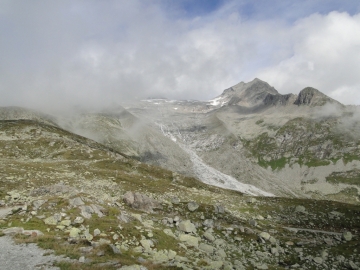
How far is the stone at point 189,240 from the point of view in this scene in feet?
83.8

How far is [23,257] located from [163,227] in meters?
14.8

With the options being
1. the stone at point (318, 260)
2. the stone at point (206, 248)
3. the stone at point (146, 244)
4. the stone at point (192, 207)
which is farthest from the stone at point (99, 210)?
the stone at point (318, 260)

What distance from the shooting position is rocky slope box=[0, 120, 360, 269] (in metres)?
19.9

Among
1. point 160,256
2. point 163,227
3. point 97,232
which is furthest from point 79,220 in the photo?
point 163,227

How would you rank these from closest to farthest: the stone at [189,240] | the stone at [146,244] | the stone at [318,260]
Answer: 1. the stone at [146,244]
2. the stone at [189,240]
3. the stone at [318,260]

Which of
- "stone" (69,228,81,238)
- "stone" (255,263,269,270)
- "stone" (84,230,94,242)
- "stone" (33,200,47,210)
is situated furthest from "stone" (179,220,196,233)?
"stone" (33,200,47,210)

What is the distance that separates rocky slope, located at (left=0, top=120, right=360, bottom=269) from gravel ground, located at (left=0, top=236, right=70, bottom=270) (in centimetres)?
62

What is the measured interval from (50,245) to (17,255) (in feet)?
6.67

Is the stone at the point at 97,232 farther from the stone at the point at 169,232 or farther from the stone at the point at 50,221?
the stone at the point at 169,232

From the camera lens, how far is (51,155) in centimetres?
8419

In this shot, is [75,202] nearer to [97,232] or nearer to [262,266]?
[97,232]

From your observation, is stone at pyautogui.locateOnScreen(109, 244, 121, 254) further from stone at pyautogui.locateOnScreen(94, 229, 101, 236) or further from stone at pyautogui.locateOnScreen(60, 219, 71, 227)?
stone at pyautogui.locateOnScreen(60, 219, 71, 227)

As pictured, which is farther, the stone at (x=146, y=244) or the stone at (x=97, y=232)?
the stone at (x=97, y=232)

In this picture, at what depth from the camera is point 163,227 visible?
29.1m
